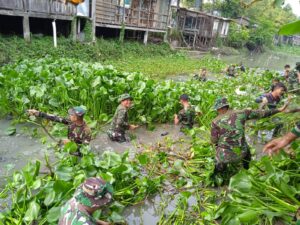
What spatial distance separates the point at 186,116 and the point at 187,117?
3cm

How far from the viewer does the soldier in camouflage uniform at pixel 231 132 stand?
384cm

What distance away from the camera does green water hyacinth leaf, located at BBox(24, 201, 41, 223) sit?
9.24 ft

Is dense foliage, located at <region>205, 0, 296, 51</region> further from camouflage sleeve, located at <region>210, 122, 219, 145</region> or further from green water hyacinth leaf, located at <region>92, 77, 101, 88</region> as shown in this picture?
camouflage sleeve, located at <region>210, 122, 219, 145</region>

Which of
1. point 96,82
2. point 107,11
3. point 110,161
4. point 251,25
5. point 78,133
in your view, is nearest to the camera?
point 110,161

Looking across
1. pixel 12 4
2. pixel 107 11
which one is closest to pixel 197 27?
pixel 107 11

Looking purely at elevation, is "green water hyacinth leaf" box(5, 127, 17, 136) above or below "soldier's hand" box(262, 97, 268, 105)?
below

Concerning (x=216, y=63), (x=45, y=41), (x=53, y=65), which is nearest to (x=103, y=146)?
(x=53, y=65)

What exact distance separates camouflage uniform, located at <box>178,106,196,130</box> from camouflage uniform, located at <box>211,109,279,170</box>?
204 centimetres

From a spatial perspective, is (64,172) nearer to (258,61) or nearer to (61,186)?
(61,186)

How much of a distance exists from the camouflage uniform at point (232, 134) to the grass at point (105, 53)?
8.09 meters

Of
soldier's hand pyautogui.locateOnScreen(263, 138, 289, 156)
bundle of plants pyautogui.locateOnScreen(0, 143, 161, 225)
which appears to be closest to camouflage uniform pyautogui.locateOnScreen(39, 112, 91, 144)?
bundle of plants pyautogui.locateOnScreen(0, 143, 161, 225)

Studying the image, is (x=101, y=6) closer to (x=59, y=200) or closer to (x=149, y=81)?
(x=149, y=81)

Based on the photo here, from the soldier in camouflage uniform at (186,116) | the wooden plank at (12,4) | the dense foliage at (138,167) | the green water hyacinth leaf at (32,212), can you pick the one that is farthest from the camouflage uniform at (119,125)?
the wooden plank at (12,4)

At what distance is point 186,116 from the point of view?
6.11 m
